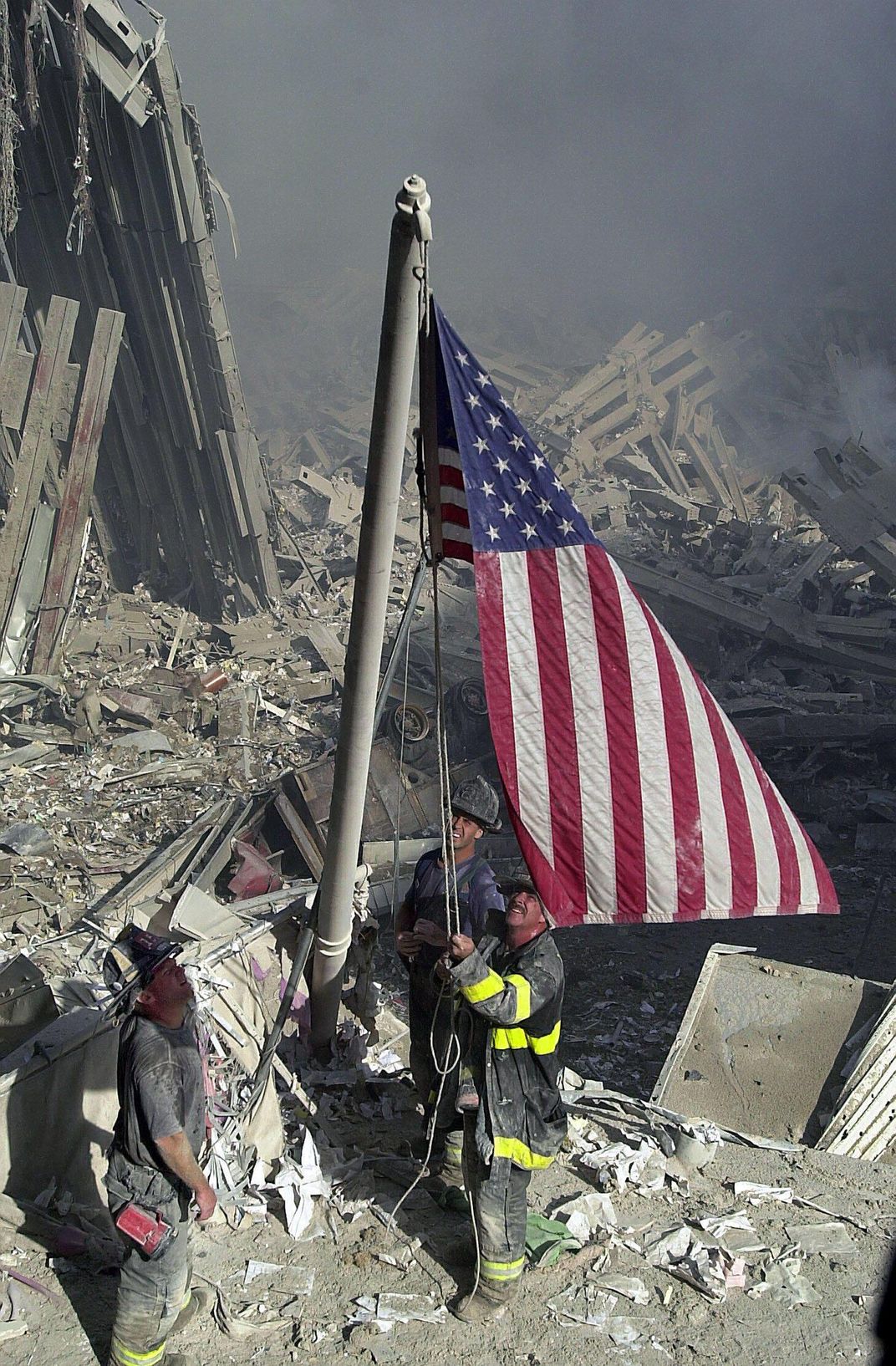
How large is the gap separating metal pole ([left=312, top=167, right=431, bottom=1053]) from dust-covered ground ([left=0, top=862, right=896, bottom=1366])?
89 centimetres

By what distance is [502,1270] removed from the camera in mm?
3803

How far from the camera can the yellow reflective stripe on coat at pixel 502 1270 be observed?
380cm

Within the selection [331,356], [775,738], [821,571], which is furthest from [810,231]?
[775,738]

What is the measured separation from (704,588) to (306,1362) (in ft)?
39.2

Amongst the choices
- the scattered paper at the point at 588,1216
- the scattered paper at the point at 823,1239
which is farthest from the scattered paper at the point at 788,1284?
the scattered paper at the point at 588,1216

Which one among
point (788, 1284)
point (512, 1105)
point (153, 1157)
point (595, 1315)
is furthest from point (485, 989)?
point (788, 1284)

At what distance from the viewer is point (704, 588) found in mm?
14234

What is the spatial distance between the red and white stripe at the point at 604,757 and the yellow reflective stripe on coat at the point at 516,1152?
83 centimetres

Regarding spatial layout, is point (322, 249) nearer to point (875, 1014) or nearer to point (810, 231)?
point (810, 231)

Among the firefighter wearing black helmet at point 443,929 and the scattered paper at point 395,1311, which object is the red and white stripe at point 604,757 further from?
the scattered paper at point 395,1311

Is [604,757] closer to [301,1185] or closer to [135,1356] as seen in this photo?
[301,1185]

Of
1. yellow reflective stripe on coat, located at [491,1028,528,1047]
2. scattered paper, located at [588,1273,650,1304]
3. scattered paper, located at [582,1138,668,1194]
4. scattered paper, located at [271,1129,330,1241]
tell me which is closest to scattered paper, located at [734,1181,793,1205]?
scattered paper, located at [582,1138,668,1194]

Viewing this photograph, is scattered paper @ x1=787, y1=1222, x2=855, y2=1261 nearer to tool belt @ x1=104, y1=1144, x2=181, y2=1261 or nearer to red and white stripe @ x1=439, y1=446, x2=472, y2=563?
tool belt @ x1=104, y1=1144, x2=181, y2=1261

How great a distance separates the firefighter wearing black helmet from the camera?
4.42m
